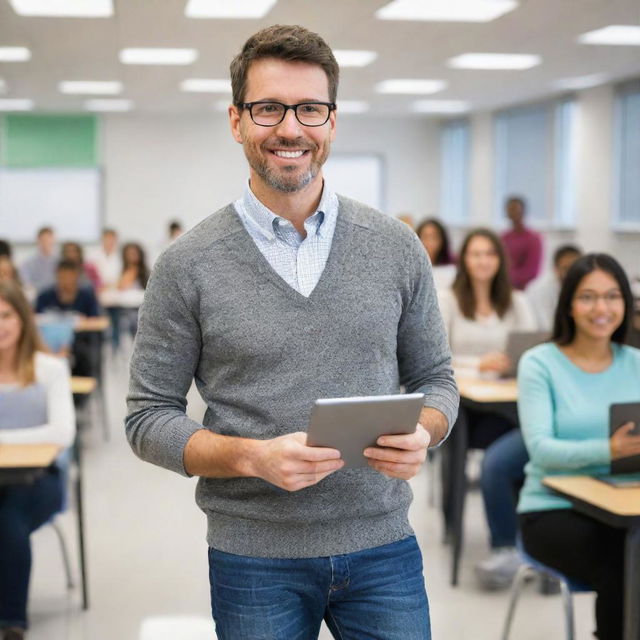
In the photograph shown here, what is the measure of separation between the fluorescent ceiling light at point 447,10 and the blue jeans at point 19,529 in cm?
404

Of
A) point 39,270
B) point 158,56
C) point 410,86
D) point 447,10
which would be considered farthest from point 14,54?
point 410,86

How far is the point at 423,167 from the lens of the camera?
15336mm

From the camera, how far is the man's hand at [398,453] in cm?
152

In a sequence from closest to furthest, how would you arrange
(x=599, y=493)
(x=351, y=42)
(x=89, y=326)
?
(x=599, y=493) < (x=89, y=326) < (x=351, y=42)

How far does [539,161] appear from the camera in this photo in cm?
1214

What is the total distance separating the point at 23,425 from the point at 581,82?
7944mm

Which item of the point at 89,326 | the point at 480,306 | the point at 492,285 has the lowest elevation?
the point at 89,326

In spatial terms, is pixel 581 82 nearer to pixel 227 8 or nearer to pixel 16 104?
pixel 227 8

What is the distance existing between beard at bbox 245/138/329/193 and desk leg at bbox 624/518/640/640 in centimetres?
145

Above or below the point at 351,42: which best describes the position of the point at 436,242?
below

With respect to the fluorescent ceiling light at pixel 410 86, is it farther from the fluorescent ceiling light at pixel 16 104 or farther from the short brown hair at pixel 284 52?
the short brown hair at pixel 284 52

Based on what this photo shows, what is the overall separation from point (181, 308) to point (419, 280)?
414 millimetres

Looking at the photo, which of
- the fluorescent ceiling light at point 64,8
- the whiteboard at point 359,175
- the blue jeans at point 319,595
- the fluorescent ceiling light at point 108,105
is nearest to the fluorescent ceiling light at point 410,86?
the fluorescent ceiling light at point 108,105

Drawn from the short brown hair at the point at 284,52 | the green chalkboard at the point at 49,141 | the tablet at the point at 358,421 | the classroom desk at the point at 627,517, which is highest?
the green chalkboard at the point at 49,141
